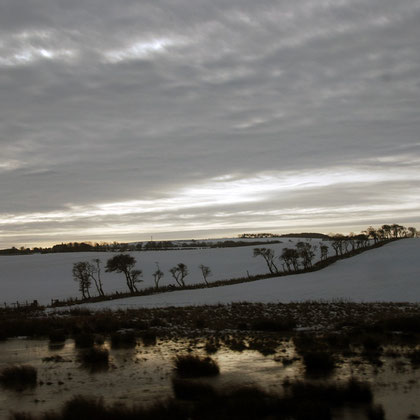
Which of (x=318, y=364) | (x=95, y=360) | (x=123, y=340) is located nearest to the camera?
(x=318, y=364)

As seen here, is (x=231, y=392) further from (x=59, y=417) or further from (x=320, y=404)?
(x=59, y=417)

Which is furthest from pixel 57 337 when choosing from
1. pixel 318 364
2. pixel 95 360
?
pixel 318 364

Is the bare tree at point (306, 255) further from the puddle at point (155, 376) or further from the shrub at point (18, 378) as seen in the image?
the shrub at point (18, 378)

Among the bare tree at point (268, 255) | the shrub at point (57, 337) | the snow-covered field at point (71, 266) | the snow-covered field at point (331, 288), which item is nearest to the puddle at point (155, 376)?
the shrub at point (57, 337)

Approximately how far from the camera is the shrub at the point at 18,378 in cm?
1210

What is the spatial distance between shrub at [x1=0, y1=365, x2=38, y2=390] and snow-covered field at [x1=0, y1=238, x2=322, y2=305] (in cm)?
5209

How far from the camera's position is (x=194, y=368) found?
1315 centimetres

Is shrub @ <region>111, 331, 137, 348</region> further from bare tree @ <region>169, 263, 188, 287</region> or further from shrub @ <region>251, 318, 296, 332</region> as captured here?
bare tree @ <region>169, 263, 188, 287</region>

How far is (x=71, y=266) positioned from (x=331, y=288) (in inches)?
2906

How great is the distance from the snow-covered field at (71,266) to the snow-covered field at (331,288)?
25.0 meters

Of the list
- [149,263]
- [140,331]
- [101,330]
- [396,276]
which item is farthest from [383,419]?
[149,263]

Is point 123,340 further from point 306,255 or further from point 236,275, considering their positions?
point 236,275

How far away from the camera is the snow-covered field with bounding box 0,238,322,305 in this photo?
247 feet

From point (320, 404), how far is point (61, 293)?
225ft
